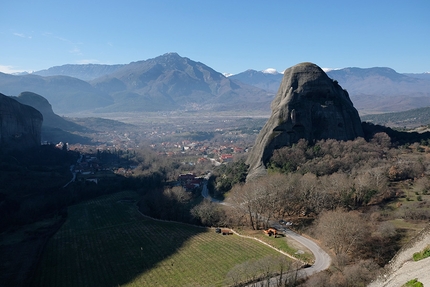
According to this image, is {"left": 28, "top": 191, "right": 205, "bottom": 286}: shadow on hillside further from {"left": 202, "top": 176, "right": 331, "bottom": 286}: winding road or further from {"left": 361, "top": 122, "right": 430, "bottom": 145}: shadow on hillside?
{"left": 361, "top": 122, "right": 430, "bottom": 145}: shadow on hillside

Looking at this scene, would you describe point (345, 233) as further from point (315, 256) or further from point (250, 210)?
point (250, 210)

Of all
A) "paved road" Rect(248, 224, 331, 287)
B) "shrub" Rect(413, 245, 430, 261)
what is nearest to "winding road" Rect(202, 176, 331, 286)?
"paved road" Rect(248, 224, 331, 287)

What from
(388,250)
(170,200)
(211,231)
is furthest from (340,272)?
(170,200)

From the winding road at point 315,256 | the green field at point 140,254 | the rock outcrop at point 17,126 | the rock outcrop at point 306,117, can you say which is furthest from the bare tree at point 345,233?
the rock outcrop at point 17,126

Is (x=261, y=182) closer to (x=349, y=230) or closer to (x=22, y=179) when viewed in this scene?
(x=349, y=230)

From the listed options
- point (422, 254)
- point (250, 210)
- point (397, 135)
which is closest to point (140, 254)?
point (250, 210)

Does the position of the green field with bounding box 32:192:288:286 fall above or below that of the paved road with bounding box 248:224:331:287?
below
